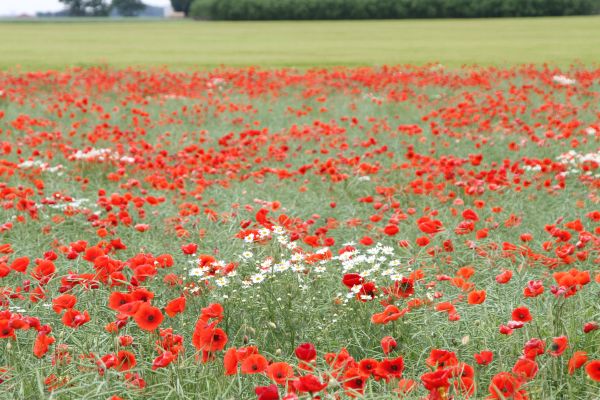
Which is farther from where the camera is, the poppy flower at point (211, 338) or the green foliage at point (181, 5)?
the green foliage at point (181, 5)

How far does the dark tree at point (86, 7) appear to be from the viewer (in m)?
92.2

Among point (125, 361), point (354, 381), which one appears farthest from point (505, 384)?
point (125, 361)

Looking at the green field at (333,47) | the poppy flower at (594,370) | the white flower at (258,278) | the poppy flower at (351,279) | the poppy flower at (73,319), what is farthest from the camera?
the green field at (333,47)

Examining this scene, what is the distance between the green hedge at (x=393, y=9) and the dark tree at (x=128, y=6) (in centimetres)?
4175

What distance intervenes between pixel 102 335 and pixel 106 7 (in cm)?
9809

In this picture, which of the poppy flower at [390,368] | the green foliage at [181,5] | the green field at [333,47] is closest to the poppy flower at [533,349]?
the poppy flower at [390,368]

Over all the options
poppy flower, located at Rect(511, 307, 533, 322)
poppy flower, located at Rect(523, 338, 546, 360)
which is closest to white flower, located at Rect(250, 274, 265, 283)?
poppy flower, located at Rect(511, 307, 533, 322)

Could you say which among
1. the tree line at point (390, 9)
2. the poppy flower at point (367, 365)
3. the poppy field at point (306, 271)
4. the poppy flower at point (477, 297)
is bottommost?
the poppy field at point (306, 271)

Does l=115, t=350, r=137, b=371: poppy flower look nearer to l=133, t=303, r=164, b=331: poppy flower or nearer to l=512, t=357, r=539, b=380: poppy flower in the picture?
l=133, t=303, r=164, b=331: poppy flower

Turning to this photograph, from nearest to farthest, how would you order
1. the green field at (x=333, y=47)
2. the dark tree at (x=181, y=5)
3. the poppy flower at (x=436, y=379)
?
1. the poppy flower at (x=436, y=379)
2. the green field at (x=333, y=47)
3. the dark tree at (x=181, y=5)

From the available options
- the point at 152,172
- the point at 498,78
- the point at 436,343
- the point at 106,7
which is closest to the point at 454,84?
the point at 498,78

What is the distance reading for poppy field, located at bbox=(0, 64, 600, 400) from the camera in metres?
2.46

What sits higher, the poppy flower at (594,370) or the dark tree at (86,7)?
the dark tree at (86,7)

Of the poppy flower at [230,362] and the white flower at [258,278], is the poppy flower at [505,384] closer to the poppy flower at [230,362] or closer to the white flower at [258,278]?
the poppy flower at [230,362]
